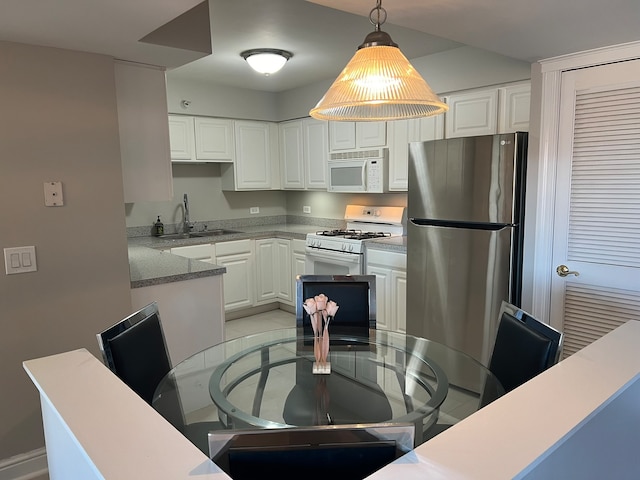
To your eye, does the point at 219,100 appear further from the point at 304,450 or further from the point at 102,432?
the point at 304,450

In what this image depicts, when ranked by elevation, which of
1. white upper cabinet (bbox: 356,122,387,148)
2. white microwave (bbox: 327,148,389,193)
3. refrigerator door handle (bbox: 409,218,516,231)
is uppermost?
white upper cabinet (bbox: 356,122,387,148)

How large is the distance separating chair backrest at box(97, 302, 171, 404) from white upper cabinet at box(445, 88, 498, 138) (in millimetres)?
2575

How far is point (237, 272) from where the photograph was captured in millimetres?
4688

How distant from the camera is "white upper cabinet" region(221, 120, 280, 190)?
4.95 m

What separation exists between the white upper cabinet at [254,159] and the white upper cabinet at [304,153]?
0.11m

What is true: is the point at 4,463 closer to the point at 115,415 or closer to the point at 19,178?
the point at 19,178

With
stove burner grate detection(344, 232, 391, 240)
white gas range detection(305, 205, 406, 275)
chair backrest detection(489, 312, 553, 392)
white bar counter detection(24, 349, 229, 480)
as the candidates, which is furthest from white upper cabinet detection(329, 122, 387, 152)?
white bar counter detection(24, 349, 229, 480)

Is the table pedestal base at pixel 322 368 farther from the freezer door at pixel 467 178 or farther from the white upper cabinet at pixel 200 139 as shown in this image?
the white upper cabinet at pixel 200 139

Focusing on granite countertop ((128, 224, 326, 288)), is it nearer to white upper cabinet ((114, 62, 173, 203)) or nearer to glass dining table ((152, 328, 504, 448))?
white upper cabinet ((114, 62, 173, 203))

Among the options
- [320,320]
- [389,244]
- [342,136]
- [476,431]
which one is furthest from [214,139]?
[476,431]

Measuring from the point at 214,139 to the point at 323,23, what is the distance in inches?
85.2

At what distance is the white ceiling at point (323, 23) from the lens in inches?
68.0

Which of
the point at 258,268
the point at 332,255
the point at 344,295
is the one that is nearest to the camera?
the point at 344,295

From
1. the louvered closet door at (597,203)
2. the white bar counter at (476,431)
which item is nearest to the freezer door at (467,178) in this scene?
the louvered closet door at (597,203)
